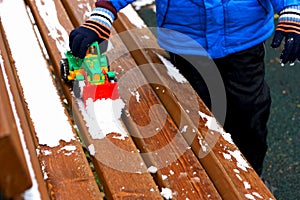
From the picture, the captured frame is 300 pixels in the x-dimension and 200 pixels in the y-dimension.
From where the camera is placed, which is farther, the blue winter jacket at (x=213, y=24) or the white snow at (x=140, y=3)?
the white snow at (x=140, y=3)

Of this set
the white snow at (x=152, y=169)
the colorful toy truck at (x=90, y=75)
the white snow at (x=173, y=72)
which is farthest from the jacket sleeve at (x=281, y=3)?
the white snow at (x=152, y=169)

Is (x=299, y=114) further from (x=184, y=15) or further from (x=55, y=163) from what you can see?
(x=55, y=163)

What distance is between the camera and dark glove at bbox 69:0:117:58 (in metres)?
1.91

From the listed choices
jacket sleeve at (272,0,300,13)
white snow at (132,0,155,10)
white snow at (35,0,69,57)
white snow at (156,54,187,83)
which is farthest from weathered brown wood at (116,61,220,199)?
white snow at (132,0,155,10)

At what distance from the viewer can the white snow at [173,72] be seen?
81.5 inches

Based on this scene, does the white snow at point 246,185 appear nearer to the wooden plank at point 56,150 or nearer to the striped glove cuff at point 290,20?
the wooden plank at point 56,150

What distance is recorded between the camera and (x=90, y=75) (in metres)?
1.87

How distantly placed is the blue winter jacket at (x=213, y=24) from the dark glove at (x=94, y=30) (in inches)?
2.2

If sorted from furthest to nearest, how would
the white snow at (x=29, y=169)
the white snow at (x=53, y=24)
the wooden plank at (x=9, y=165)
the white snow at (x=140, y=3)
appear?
the white snow at (x=140, y=3)
the white snow at (x=53, y=24)
the white snow at (x=29, y=169)
the wooden plank at (x=9, y=165)

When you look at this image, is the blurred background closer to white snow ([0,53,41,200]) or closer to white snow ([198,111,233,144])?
white snow ([198,111,233,144])

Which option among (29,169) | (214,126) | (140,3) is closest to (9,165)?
(29,169)

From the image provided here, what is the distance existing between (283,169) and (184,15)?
3.02 ft

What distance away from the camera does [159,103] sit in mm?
1989

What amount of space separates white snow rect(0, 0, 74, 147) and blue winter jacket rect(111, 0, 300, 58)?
1.32ft
